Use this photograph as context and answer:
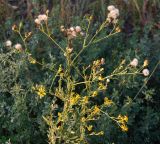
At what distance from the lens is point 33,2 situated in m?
3.79

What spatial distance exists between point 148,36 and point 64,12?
714 mm

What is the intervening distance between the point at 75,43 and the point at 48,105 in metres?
0.68

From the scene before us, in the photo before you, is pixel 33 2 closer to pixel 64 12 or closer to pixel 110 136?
pixel 64 12

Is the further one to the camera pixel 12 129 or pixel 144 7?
pixel 144 7

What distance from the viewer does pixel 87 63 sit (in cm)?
338

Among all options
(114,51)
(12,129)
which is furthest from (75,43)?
(12,129)

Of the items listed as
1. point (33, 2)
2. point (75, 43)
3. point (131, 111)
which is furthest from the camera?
point (33, 2)

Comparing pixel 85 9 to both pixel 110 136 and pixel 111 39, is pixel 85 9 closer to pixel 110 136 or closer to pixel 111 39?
pixel 111 39

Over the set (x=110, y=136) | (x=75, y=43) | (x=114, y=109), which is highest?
(x=75, y=43)

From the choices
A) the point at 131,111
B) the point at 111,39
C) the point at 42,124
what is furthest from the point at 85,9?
the point at 42,124

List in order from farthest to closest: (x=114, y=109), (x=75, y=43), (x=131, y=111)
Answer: (x=75, y=43) → (x=131, y=111) → (x=114, y=109)

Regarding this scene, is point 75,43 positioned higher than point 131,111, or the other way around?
point 75,43

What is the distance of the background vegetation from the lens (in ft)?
9.86

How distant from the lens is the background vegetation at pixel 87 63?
9.86ft
